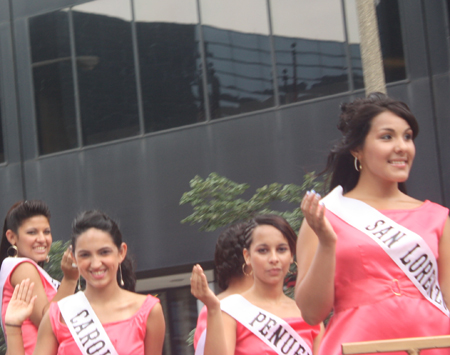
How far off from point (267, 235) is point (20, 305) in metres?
1.12

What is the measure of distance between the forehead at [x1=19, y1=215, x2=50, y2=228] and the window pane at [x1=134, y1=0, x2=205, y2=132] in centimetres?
783

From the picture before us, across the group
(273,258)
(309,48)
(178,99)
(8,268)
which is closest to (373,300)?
(273,258)

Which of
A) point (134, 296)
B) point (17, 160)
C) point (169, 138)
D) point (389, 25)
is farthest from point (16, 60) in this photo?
point (134, 296)

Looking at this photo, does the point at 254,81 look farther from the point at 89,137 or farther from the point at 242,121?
the point at 89,137

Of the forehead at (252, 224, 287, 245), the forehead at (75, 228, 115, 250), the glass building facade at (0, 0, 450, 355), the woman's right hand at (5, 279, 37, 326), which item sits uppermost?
the glass building facade at (0, 0, 450, 355)

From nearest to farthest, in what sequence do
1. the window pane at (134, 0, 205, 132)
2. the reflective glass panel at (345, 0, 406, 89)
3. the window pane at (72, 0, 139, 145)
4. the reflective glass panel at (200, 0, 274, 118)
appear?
the reflective glass panel at (345, 0, 406, 89), the reflective glass panel at (200, 0, 274, 118), the window pane at (134, 0, 205, 132), the window pane at (72, 0, 139, 145)

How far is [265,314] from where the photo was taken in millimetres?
3434

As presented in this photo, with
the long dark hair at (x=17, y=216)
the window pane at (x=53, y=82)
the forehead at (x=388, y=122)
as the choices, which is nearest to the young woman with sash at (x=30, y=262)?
the long dark hair at (x=17, y=216)

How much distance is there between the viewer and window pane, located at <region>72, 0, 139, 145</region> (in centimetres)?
1237

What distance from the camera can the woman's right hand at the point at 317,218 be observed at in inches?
93.5

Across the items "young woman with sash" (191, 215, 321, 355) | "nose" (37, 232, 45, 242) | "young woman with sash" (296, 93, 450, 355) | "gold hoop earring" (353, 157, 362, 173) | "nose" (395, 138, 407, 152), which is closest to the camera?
"young woman with sash" (296, 93, 450, 355)

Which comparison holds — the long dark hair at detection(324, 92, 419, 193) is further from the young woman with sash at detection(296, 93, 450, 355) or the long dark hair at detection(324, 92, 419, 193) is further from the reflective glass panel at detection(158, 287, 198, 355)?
the reflective glass panel at detection(158, 287, 198, 355)

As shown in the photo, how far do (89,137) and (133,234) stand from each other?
5.84 feet

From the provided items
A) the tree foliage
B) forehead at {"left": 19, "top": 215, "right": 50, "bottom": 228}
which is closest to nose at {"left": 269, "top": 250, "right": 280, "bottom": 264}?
forehead at {"left": 19, "top": 215, "right": 50, "bottom": 228}
